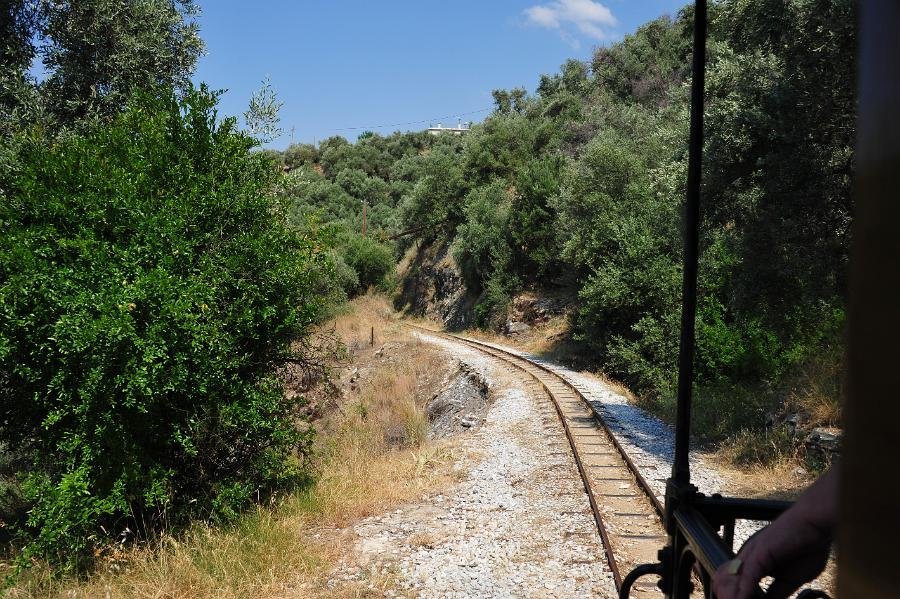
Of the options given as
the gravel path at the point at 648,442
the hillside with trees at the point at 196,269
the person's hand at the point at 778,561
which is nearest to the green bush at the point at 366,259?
the gravel path at the point at 648,442

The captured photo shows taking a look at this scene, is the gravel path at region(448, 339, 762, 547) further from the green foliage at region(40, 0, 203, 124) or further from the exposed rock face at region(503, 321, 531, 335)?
the exposed rock face at region(503, 321, 531, 335)

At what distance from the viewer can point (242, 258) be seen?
8312 mm

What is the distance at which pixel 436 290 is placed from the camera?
47.5 meters

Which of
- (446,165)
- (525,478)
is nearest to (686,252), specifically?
(525,478)

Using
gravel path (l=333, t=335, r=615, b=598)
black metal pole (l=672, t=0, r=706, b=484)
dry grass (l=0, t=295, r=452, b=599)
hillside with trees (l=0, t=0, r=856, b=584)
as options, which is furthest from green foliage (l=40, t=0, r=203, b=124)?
black metal pole (l=672, t=0, r=706, b=484)

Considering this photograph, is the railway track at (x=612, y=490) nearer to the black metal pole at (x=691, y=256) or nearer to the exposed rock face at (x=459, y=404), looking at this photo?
the exposed rock face at (x=459, y=404)

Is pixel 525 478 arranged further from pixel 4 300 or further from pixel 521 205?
pixel 521 205

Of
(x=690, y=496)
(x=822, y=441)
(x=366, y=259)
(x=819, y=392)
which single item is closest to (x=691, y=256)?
(x=690, y=496)

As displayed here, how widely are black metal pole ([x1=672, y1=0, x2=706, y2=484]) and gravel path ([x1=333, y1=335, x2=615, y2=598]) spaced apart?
4438mm

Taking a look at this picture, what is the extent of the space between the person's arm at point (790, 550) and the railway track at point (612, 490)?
5.14 m

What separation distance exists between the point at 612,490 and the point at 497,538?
7.59 feet

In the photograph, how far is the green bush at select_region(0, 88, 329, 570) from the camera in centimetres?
683

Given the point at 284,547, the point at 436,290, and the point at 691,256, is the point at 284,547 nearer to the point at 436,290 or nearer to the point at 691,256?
the point at 691,256

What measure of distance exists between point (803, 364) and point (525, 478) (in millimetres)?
6436
